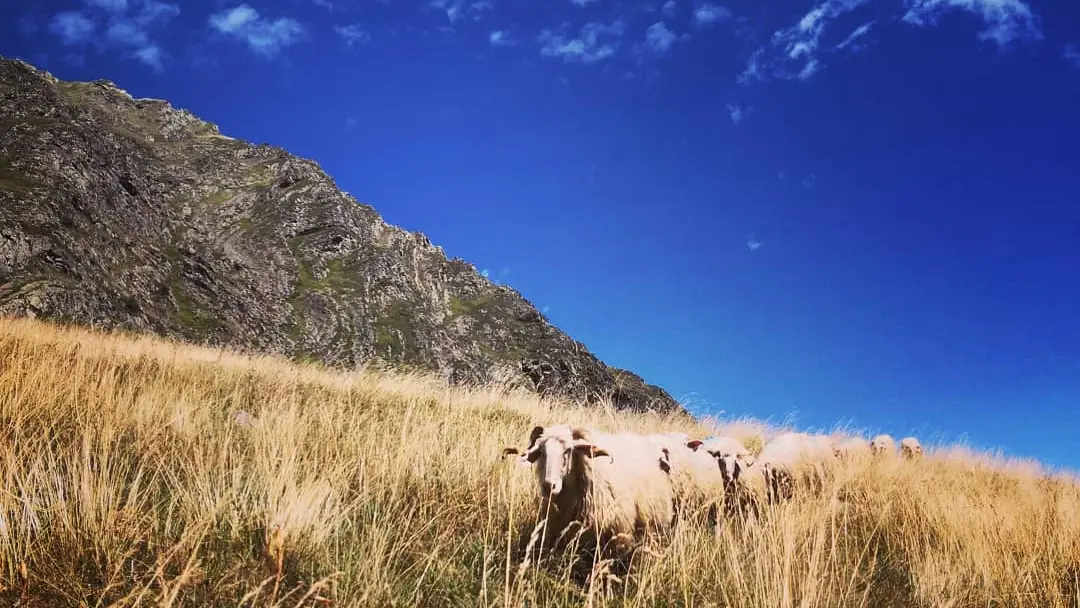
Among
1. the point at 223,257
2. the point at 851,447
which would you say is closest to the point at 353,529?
the point at 851,447

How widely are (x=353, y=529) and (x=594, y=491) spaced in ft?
6.14

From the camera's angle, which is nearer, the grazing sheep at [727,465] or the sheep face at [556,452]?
the sheep face at [556,452]

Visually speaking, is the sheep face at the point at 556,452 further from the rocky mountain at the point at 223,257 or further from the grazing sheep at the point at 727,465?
the rocky mountain at the point at 223,257

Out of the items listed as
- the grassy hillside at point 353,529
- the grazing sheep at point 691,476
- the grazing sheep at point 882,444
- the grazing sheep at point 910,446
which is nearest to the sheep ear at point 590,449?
the grassy hillside at point 353,529

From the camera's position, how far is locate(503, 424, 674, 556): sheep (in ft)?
13.7

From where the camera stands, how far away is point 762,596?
310 cm

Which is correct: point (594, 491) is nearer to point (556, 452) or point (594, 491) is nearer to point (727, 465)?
point (556, 452)

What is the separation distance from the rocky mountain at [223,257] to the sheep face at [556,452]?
26009 mm

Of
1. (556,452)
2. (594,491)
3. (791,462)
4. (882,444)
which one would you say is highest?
(882,444)

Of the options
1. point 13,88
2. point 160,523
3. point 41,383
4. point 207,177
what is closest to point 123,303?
point 13,88

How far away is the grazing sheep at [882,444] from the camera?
11.8 meters

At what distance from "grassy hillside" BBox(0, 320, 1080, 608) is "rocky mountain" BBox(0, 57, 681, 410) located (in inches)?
957

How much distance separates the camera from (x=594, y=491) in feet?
14.3

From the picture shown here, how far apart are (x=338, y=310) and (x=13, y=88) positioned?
54.9 m
